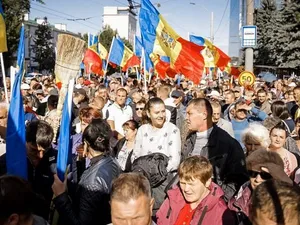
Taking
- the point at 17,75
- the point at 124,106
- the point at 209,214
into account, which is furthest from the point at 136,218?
the point at 124,106

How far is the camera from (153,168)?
4.35m

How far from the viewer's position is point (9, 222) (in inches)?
96.5

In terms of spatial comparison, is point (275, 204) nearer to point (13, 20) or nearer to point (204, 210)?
point (204, 210)

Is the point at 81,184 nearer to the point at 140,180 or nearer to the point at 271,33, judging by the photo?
the point at 140,180

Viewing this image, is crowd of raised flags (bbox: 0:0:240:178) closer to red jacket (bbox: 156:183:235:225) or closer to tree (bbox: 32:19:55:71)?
red jacket (bbox: 156:183:235:225)

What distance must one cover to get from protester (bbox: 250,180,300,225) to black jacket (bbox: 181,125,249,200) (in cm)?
159

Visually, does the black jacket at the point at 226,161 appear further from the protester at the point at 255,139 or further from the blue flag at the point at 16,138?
the blue flag at the point at 16,138

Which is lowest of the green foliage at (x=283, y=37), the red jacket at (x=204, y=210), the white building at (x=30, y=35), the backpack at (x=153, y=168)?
the red jacket at (x=204, y=210)

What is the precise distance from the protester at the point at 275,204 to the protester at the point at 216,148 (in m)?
1.57

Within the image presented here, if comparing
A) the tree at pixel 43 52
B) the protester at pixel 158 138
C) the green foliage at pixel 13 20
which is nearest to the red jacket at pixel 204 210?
the protester at pixel 158 138

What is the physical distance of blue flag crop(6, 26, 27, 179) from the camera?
3711mm

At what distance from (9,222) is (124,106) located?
5799 millimetres

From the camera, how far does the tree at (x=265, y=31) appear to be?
47781 mm

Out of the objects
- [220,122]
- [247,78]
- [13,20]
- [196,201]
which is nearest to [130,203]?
[196,201]
